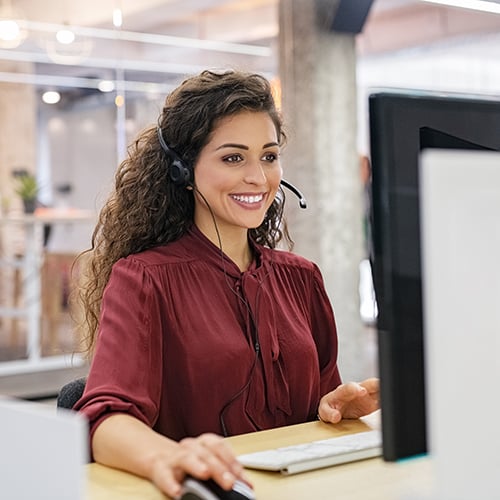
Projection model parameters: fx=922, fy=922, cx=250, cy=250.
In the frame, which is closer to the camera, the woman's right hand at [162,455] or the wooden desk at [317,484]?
the woman's right hand at [162,455]

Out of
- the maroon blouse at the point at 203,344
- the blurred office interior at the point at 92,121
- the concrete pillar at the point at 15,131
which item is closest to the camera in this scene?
the maroon blouse at the point at 203,344

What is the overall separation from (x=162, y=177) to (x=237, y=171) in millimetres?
193

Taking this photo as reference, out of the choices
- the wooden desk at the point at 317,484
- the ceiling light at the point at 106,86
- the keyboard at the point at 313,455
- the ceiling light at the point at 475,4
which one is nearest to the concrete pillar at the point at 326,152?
the ceiling light at the point at 106,86

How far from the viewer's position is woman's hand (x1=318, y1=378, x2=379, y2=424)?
1.70m

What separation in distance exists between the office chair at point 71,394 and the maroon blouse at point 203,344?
0.15 m

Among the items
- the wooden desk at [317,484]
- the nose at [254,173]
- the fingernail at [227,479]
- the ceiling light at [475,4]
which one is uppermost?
the ceiling light at [475,4]

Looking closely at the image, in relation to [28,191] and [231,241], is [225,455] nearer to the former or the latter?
[231,241]

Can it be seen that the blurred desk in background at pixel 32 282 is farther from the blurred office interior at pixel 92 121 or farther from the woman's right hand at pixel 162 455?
the woman's right hand at pixel 162 455

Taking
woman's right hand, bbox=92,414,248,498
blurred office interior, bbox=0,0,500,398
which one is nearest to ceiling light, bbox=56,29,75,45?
blurred office interior, bbox=0,0,500,398

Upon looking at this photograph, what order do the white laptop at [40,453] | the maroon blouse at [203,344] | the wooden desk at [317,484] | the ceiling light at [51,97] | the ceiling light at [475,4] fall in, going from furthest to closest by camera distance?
the ceiling light at [51,97], the ceiling light at [475,4], the maroon blouse at [203,344], the wooden desk at [317,484], the white laptop at [40,453]

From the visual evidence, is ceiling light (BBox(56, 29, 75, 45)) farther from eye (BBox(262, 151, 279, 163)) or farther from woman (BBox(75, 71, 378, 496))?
eye (BBox(262, 151, 279, 163))

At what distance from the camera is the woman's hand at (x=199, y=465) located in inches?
43.5

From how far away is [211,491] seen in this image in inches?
43.4

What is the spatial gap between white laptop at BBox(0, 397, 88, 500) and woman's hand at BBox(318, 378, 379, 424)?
2.93 feet
